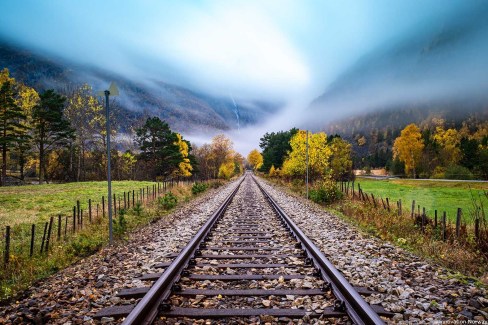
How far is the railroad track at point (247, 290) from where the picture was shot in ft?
10.6

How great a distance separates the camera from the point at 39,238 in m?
9.41

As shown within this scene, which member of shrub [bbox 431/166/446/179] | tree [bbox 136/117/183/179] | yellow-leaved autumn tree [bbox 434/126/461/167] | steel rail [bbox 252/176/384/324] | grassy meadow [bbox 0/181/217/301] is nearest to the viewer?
steel rail [bbox 252/176/384/324]

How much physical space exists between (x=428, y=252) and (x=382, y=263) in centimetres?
159

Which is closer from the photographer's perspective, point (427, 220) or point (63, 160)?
point (427, 220)

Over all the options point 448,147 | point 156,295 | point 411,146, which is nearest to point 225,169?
point 411,146

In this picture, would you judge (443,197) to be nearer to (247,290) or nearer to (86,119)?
(247,290)

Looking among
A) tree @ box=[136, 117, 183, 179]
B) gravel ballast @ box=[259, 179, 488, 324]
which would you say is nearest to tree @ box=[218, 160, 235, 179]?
tree @ box=[136, 117, 183, 179]

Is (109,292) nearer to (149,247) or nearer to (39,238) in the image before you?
(149,247)

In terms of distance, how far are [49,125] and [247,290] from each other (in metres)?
38.7

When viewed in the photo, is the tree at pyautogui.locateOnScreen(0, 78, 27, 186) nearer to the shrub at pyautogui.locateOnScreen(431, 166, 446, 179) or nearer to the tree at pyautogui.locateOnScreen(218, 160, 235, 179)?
the tree at pyautogui.locateOnScreen(218, 160, 235, 179)

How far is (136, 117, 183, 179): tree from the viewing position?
44.7m

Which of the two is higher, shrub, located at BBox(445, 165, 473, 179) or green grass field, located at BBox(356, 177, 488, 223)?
shrub, located at BBox(445, 165, 473, 179)

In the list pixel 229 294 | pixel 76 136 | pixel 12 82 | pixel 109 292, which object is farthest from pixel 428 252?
pixel 12 82

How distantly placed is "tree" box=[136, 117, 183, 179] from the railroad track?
40163mm
